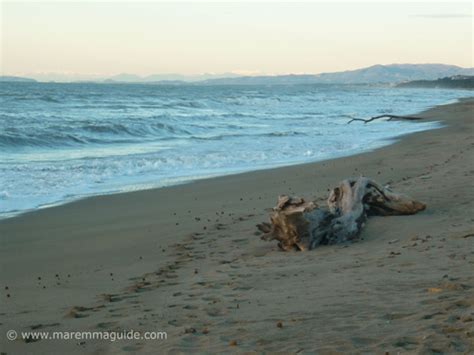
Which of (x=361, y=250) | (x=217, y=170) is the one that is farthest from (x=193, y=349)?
(x=217, y=170)

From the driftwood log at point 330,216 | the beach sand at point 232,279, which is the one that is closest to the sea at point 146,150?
the beach sand at point 232,279

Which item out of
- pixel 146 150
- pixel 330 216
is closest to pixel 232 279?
pixel 330 216

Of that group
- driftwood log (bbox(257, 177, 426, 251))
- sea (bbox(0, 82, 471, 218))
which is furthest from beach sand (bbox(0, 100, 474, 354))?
sea (bbox(0, 82, 471, 218))

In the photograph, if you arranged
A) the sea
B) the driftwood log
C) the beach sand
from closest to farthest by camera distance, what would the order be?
the beach sand
the driftwood log
the sea

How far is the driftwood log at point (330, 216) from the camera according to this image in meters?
7.21

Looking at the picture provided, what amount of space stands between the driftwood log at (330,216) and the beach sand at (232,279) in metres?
0.20

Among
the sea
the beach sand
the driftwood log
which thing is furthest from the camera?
the sea

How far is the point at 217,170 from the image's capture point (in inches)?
634

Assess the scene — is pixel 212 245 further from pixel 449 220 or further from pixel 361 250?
pixel 449 220

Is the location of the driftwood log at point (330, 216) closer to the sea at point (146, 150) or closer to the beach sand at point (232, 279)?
the beach sand at point (232, 279)

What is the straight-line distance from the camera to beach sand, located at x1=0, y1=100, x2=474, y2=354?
4328 millimetres

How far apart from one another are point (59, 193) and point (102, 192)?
81 centimetres

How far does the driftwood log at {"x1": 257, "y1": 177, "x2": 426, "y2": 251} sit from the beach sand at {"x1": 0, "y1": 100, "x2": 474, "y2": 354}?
7.7 inches

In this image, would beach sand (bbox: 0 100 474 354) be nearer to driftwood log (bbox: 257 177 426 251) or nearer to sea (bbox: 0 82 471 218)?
driftwood log (bbox: 257 177 426 251)
